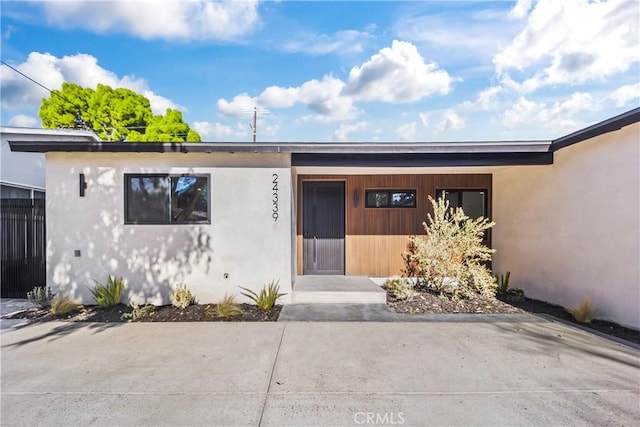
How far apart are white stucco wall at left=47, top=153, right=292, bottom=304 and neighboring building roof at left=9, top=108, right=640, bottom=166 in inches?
10.0

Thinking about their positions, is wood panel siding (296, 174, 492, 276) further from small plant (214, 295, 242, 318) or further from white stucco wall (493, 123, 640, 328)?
small plant (214, 295, 242, 318)

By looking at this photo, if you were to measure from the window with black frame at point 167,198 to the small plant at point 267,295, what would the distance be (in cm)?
163

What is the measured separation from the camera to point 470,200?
24.3ft

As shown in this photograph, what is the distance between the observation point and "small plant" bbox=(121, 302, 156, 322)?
464 centimetres

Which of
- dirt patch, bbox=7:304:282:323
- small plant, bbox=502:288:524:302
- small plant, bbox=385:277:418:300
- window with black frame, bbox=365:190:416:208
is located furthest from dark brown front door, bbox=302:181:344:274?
small plant, bbox=502:288:524:302

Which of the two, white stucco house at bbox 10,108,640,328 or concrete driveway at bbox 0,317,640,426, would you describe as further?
white stucco house at bbox 10,108,640,328

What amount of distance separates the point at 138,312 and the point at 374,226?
5.25 meters

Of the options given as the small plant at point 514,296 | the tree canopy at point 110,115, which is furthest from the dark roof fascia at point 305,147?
the tree canopy at point 110,115

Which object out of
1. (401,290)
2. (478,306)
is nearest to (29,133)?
(401,290)

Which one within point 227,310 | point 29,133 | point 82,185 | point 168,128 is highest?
A: point 168,128

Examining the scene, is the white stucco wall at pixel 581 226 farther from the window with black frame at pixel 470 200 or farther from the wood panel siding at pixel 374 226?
the wood panel siding at pixel 374 226

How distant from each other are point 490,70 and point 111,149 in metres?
9.57

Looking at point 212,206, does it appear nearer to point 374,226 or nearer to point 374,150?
point 374,150

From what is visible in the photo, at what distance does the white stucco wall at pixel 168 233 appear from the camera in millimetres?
5203
